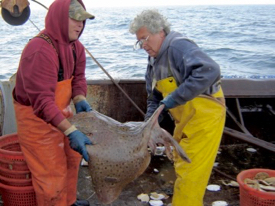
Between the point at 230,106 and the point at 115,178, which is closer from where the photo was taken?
the point at 115,178

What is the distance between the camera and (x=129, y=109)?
570 centimetres

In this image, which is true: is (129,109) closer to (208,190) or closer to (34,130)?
(208,190)

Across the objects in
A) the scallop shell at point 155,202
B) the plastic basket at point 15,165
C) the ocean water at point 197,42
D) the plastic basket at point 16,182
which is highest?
the plastic basket at point 15,165

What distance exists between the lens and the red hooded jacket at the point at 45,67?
9.46ft

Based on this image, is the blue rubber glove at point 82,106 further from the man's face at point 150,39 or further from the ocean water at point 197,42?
the ocean water at point 197,42

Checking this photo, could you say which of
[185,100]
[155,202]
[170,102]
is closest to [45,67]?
[170,102]

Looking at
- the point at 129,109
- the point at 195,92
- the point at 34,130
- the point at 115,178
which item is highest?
the point at 195,92

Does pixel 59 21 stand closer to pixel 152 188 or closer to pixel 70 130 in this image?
pixel 70 130

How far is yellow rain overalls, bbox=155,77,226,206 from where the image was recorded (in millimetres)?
3271

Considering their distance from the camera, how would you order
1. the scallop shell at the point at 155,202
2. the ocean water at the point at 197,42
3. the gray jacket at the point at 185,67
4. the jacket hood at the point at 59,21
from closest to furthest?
the jacket hood at the point at 59,21, the gray jacket at the point at 185,67, the scallop shell at the point at 155,202, the ocean water at the point at 197,42

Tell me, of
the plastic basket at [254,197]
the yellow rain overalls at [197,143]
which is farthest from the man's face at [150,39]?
the plastic basket at [254,197]

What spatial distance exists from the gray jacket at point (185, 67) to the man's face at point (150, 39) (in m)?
0.05

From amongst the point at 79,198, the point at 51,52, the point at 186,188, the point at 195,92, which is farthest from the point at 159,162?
the point at 51,52

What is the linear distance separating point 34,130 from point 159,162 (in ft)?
7.51
